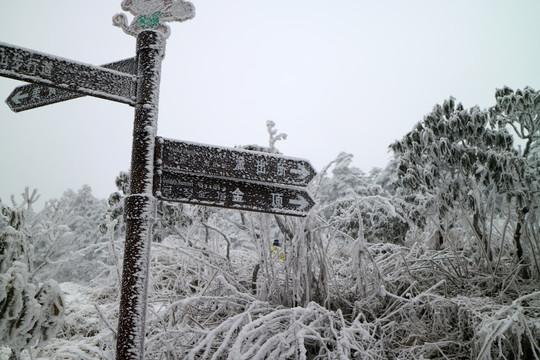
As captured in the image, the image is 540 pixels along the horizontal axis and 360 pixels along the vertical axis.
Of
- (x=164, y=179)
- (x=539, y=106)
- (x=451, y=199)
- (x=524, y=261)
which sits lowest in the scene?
(x=524, y=261)

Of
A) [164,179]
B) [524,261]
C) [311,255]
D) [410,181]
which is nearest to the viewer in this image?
[164,179]

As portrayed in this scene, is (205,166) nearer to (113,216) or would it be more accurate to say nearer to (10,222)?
(10,222)

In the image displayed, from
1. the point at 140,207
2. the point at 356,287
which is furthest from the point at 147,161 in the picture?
the point at 356,287

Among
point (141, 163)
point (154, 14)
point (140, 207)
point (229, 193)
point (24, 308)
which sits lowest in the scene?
point (24, 308)

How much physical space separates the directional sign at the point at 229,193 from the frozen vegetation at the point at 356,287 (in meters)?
0.71

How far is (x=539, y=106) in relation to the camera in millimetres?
3900

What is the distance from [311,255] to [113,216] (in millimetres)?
4470

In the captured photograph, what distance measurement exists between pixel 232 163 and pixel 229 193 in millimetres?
171

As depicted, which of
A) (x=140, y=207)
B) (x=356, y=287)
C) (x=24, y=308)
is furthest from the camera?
(x=356, y=287)

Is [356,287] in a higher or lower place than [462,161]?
lower

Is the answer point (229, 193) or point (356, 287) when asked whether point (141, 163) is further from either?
point (356, 287)

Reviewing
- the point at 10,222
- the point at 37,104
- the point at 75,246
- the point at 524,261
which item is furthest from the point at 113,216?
the point at 75,246

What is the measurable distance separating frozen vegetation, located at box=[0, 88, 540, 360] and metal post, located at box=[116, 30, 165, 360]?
0.31m

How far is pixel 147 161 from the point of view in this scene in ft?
6.22
